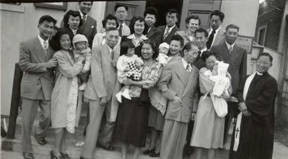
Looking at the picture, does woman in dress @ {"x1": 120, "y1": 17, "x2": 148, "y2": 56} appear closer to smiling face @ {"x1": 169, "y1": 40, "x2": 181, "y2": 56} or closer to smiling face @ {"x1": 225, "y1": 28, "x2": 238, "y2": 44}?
smiling face @ {"x1": 169, "y1": 40, "x2": 181, "y2": 56}

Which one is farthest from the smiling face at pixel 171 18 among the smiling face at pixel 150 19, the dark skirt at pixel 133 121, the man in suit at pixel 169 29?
the dark skirt at pixel 133 121

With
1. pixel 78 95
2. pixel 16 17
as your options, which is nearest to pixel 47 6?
pixel 16 17

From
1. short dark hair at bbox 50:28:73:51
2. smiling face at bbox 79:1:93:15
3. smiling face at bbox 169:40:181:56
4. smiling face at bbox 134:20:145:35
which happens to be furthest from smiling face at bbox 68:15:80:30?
smiling face at bbox 169:40:181:56

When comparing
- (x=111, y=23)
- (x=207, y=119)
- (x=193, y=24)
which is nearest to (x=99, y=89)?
(x=111, y=23)

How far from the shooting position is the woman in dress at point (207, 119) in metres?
2.02

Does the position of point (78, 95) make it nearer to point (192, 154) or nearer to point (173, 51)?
point (173, 51)

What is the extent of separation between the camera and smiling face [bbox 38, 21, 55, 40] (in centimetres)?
201

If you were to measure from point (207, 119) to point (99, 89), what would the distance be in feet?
2.00

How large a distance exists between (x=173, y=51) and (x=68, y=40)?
58cm

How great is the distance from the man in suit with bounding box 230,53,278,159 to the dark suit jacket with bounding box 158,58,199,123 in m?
0.28

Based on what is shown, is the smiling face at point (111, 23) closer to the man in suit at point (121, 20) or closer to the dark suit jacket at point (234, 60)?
the man in suit at point (121, 20)

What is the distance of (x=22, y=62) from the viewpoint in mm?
1986

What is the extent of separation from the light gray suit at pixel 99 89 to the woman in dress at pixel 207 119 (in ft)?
1.51

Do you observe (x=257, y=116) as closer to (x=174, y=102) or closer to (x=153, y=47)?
(x=174, y=102)
